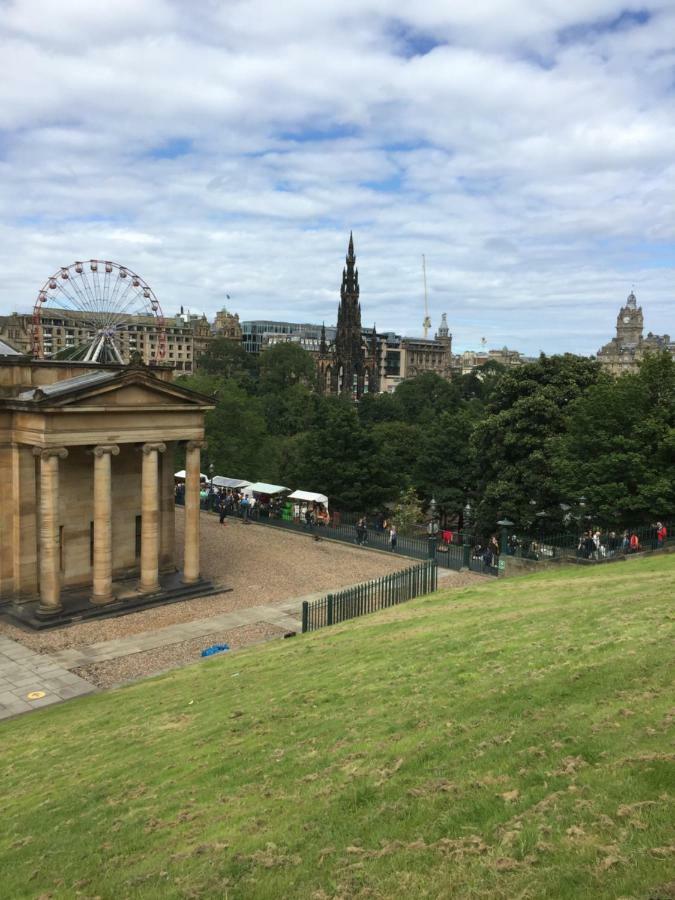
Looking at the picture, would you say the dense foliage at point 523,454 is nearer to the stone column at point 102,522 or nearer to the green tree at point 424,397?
the stone column at point 102,522

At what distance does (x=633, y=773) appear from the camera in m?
8.45

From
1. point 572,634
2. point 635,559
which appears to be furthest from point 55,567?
point 635,559

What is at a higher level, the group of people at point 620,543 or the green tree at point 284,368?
the green tree at point 284,368

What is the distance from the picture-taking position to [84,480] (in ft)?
99.9

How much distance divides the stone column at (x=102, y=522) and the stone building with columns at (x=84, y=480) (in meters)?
0.04

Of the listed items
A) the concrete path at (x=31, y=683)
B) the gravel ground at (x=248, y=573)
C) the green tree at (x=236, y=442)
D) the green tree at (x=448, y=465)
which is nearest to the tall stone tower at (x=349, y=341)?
the green tree at (x=236, y=442)

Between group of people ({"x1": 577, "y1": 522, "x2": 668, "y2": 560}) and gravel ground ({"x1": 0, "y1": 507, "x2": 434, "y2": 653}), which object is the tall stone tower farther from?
group of people ({"x1": 577, "y1": 522, "x2": 668, "y2": 560})

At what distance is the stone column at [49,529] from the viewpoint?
26.9 m

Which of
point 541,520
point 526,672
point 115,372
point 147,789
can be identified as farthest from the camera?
point 541,520

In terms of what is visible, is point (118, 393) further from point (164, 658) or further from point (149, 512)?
point (164, 658)

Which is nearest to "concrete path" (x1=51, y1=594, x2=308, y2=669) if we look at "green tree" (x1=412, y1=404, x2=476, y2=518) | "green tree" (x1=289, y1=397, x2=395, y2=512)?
"green tree" (x1=289, y1=397, x2=395, y2=512)

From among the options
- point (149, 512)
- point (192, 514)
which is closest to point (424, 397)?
point (192, 514)

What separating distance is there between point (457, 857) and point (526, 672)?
18.5 feet

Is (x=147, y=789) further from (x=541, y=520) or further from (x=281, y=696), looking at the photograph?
(x=541, y=520)
